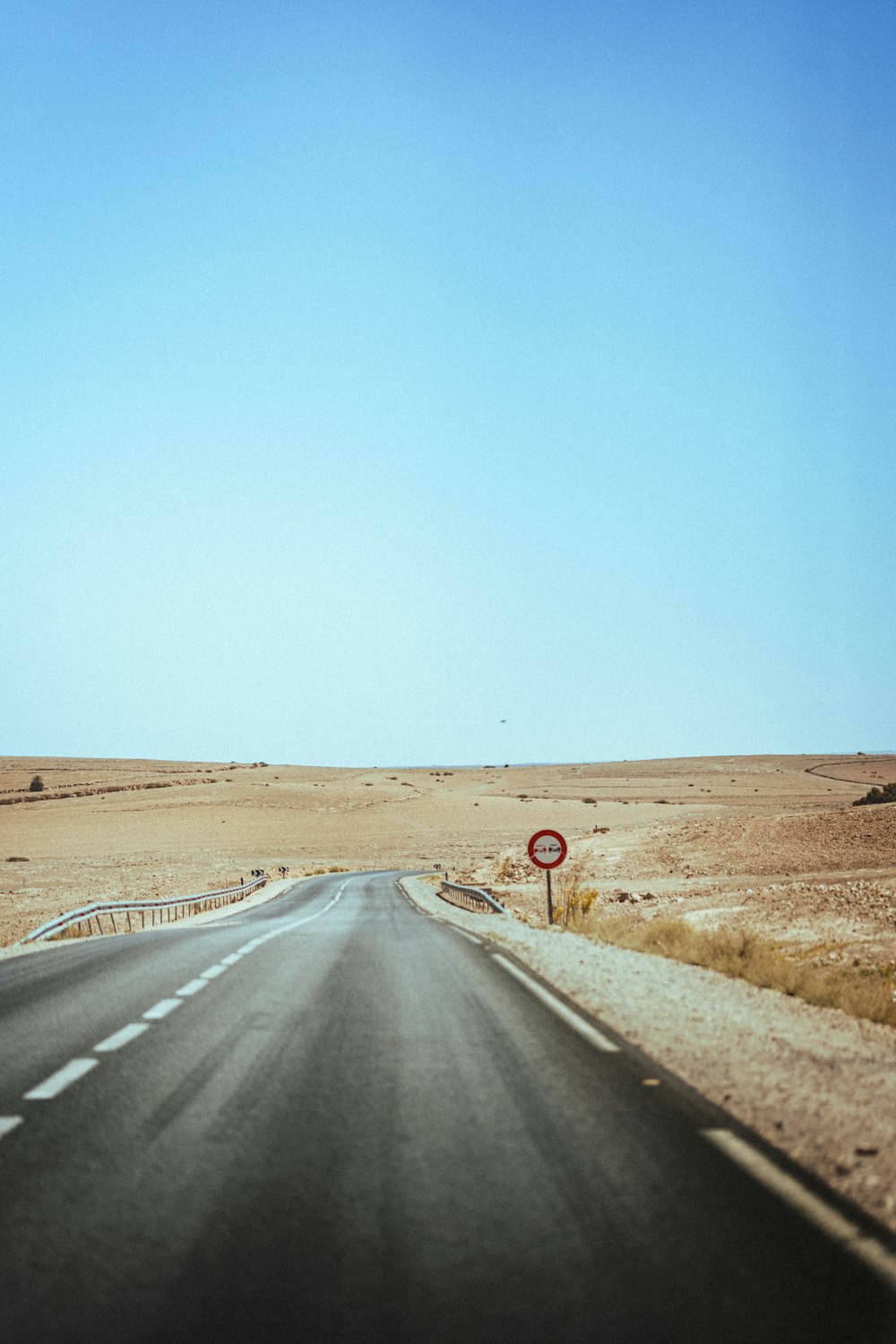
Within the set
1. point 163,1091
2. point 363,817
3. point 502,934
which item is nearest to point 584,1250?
point 163,1091

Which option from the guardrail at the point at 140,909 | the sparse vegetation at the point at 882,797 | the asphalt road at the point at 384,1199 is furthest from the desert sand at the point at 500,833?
the asphalt road at the point at 384,1199

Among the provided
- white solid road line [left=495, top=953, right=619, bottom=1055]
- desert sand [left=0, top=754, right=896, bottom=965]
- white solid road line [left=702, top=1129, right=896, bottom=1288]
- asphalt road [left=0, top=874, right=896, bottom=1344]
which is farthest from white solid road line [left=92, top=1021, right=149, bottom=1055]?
desert sand [left=0, top=754, right=896, bottom=965]

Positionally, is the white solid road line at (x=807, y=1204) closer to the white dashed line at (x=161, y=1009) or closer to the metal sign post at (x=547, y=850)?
the white dashed line at (x=161, y=1009)

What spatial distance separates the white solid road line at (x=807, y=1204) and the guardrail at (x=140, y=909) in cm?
1865

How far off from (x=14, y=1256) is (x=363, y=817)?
321 ft

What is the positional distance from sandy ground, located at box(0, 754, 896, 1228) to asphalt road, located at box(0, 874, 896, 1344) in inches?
30.9

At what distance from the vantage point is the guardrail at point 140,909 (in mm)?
23070

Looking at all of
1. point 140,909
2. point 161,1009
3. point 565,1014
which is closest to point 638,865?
point 140,909

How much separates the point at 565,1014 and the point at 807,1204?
5.12 meters

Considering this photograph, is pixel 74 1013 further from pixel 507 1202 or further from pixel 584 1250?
pixel 584 1250

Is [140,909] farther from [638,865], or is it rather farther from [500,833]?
[500,833]

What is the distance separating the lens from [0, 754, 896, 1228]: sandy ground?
274 inches

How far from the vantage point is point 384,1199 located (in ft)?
15.1

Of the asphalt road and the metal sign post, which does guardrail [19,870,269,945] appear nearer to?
the metal sign post
